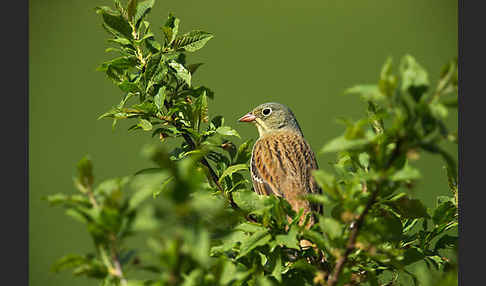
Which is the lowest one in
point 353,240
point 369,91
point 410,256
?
point 410,256

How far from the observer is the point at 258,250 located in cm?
99

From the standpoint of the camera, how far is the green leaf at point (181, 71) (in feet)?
4.40

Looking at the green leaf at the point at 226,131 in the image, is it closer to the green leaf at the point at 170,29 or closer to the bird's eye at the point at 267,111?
the green leaf at the point at 170,29

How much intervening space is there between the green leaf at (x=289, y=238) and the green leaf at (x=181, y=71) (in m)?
0.55

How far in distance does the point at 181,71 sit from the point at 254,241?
587mm

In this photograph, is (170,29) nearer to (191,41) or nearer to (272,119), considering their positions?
(191,41)

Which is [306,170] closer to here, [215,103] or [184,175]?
[184,175]

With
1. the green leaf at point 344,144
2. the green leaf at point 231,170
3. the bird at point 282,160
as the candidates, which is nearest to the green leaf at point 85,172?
the green leaf at point 344,144

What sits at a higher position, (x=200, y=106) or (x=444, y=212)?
(x=200, y=106)

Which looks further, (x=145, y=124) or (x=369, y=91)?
(x=145, y=124)

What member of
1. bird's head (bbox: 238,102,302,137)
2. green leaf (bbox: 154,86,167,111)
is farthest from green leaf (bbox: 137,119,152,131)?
bird's head (bbox: 238,102,302,137)

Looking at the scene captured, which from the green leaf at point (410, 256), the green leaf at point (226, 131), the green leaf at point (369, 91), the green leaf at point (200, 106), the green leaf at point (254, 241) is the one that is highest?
the green leaf at point (200, 106)

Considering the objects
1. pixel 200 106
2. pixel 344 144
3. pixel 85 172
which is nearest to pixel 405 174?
pixel 344 144

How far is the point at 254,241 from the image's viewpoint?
0.94 m
